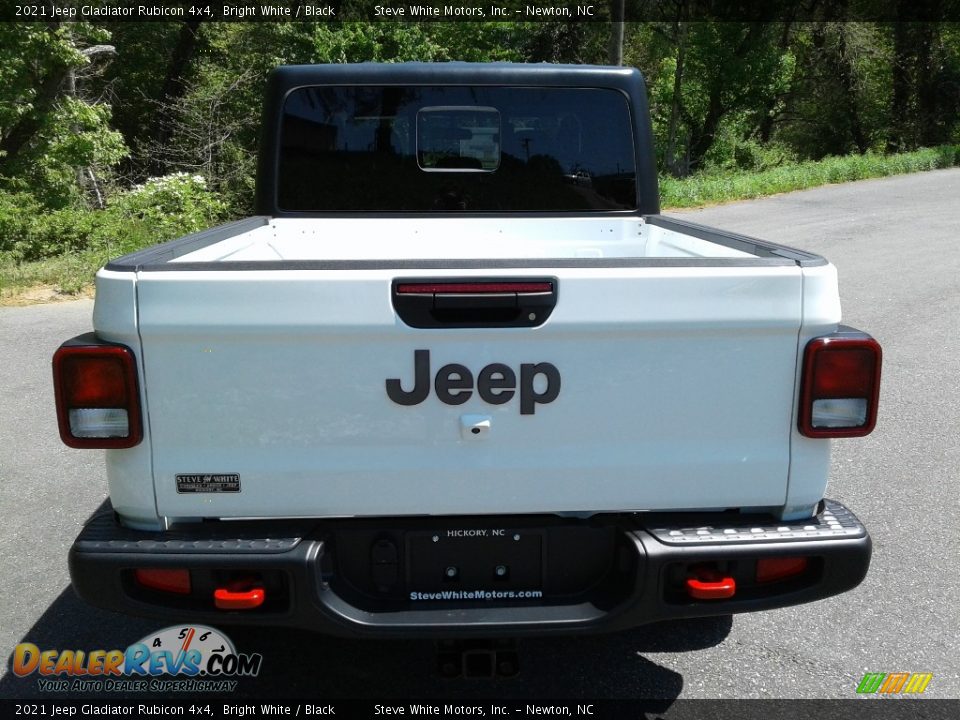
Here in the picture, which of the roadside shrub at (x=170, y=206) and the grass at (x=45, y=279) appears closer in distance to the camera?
the grass at (x=45, y=279)

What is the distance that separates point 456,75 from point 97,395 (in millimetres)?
2764

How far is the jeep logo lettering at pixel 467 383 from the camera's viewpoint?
8.07 feet

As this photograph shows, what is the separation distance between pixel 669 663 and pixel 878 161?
27325mm

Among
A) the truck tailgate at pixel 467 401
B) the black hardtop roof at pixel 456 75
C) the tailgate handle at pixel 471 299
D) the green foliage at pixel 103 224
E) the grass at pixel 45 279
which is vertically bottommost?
the grass at pixel 45 279

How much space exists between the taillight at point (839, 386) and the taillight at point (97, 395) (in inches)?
73.4

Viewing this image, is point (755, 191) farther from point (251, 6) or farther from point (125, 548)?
point (125, 548)

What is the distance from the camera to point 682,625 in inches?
143

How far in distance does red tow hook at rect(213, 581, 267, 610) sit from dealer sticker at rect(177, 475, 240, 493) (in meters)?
0.27

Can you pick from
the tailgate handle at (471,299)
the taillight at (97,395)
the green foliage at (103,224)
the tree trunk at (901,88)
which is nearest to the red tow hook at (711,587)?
the tailgate handle at (471,299)

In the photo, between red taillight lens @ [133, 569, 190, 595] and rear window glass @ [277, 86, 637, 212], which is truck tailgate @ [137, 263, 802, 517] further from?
rear window glass @ [277, 86, 637, 212]

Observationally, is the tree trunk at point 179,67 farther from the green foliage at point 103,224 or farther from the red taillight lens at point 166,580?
the red taillight lens at point 166,580

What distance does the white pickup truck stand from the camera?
2.42 m

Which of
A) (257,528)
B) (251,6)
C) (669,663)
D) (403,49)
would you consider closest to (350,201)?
(257,528)
